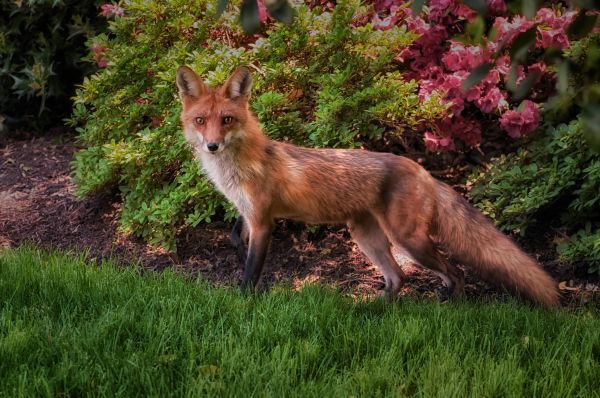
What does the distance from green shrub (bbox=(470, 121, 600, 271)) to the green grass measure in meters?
0.91

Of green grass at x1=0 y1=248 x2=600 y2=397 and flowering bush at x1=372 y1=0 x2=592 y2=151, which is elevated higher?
flowering bush at x1=372 y1=0 x2=592 y2=151

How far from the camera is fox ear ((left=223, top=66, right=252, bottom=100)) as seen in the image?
4.39 meters

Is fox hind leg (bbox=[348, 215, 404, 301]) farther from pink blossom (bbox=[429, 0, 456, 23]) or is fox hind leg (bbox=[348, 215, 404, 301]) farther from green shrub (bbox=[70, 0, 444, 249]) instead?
pink blossom (bbox=[429, 0, 456, 23])

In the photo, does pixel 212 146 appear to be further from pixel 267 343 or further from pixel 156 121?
pixel 156 121

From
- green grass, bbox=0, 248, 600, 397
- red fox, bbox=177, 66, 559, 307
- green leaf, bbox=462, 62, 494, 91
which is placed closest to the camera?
green leaf, bbox=462, 62, 494, 91

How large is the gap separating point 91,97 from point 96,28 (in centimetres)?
220

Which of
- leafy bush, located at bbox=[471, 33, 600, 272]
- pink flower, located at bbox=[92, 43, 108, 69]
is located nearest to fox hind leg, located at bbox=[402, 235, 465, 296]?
leafy bush, located at bbox=[471, 33, 600, 272]

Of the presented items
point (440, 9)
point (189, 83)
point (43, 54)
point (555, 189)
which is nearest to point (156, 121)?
point (189, 83)

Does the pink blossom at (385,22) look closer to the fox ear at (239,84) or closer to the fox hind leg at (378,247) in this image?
the fox ear at (239,84)

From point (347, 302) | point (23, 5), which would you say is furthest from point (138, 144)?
point (23, 5)

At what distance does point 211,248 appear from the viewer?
223 inches

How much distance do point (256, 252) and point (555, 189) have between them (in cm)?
221

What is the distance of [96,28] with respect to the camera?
314 inches

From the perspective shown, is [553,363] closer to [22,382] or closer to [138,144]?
[22,382]
